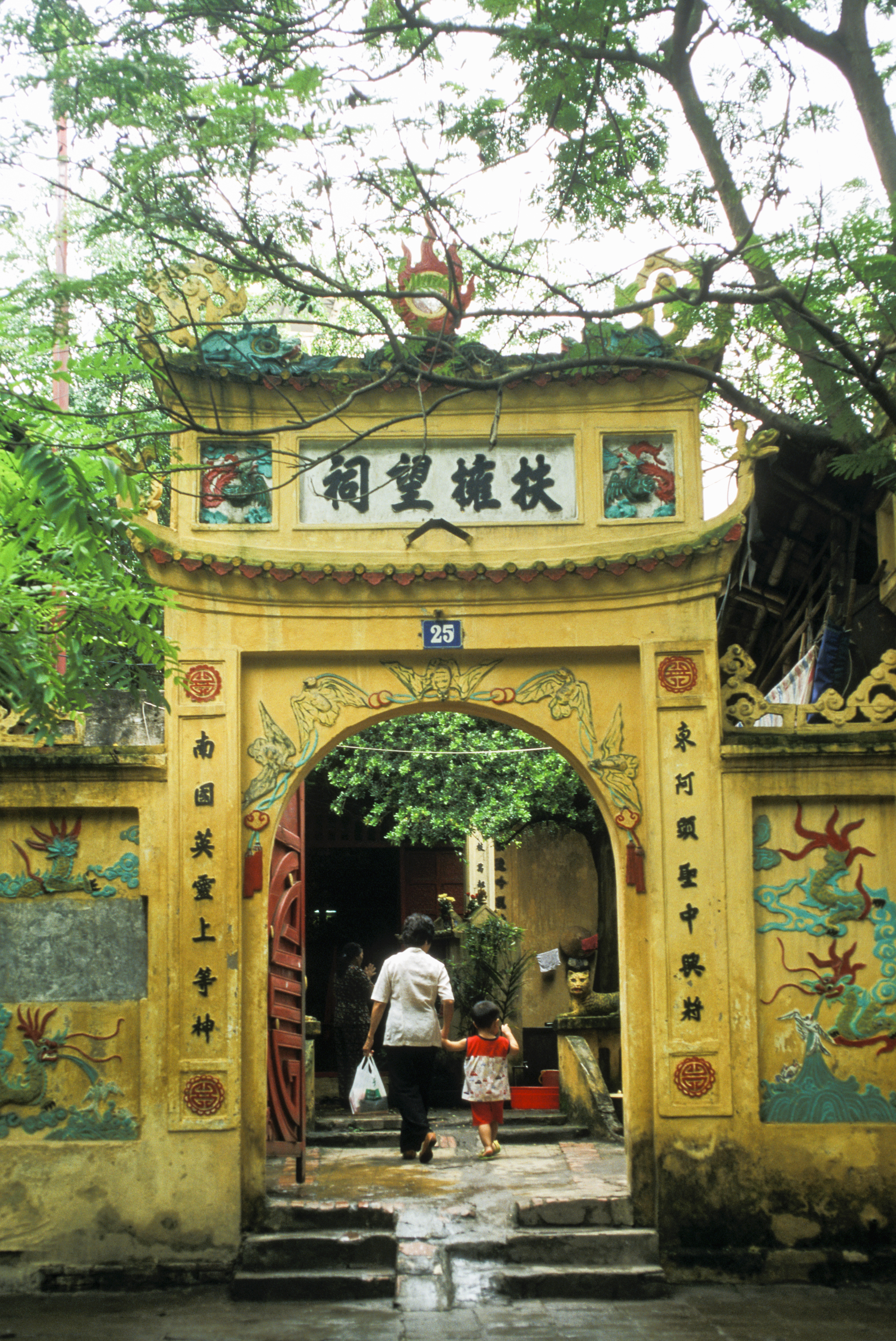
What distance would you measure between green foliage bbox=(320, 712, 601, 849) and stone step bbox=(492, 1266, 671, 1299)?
784 cm

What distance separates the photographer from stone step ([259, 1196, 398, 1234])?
6.74 m

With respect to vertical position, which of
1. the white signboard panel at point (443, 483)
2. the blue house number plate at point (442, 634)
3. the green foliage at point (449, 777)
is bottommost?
the green foliage at point (449, 777)

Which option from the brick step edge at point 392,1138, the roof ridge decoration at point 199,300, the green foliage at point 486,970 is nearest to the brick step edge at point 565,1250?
the brick step edge at point 392,1138

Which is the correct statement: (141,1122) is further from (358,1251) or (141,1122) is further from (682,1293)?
(682,1293)

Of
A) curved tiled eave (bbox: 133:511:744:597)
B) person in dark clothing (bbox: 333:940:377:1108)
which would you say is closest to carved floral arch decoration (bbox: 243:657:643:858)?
curved tiled eave (bbox: 133:511:744:597)

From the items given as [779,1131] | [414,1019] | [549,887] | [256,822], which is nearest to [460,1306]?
[779,1131]

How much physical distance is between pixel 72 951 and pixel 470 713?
267cm

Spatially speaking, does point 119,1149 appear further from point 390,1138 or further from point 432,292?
point 432,292

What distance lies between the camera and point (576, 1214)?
6.72 m

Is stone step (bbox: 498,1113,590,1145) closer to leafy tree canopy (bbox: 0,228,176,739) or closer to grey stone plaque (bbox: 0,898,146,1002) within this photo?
grey stone plaque (bbox: 0,898,146,1002)

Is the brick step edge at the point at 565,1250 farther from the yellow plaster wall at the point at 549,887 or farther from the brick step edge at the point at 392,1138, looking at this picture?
the yellow plaster wall at the point at 549,887

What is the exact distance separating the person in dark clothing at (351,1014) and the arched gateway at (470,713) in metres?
4.56

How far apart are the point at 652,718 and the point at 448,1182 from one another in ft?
11.2

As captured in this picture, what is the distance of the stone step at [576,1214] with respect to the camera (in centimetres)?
671
